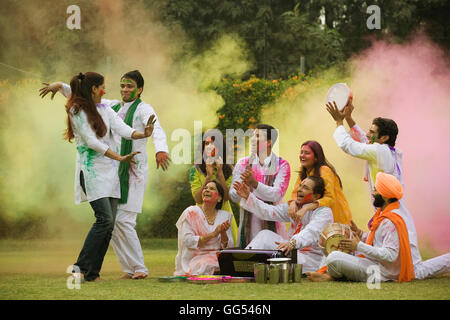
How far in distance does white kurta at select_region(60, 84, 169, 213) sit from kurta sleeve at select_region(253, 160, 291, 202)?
1.12 metres

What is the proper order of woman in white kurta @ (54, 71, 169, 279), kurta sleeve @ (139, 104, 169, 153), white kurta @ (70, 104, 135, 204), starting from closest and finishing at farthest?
white kurta @ (70, 104, 135, 204) < woman in white kurta @ (54, 71, 169, 279) < kurta sleeve @ (139, 104, 169, 153)

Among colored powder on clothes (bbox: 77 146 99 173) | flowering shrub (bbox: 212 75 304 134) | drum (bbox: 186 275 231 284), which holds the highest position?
flowering shrub (bbox: 212 75 304 134)

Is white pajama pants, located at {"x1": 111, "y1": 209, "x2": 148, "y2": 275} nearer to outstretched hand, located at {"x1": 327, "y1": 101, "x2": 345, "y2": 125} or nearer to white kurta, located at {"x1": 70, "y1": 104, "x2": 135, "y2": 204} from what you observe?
white kurta, located at {"x1": 70, "y1": 104, "x2": 135, "y2": 204}

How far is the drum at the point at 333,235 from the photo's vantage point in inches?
274

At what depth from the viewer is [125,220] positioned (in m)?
7.59

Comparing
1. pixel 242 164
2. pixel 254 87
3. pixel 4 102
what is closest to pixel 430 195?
pixel 254 87

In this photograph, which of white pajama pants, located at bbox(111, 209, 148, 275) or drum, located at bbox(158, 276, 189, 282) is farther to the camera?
white pajama pants, located at bbox(111, 209, 148, 275)

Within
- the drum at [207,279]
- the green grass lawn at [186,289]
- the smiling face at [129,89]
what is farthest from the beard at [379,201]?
the smiling face at [129,89]

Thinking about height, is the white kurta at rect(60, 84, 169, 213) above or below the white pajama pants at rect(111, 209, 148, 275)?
above

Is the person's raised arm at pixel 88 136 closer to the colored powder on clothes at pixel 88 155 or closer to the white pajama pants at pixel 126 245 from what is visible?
the colored powder on clothes at pixel 88 155

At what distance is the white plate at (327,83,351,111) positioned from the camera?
26.5ft

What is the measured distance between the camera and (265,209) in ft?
25.8

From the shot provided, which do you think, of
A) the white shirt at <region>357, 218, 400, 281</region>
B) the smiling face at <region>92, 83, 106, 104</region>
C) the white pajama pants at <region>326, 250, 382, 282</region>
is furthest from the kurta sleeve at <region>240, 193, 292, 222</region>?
the smiling face at <region>92, 83, 106, 104</region>

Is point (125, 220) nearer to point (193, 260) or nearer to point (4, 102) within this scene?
point (193, 260)
